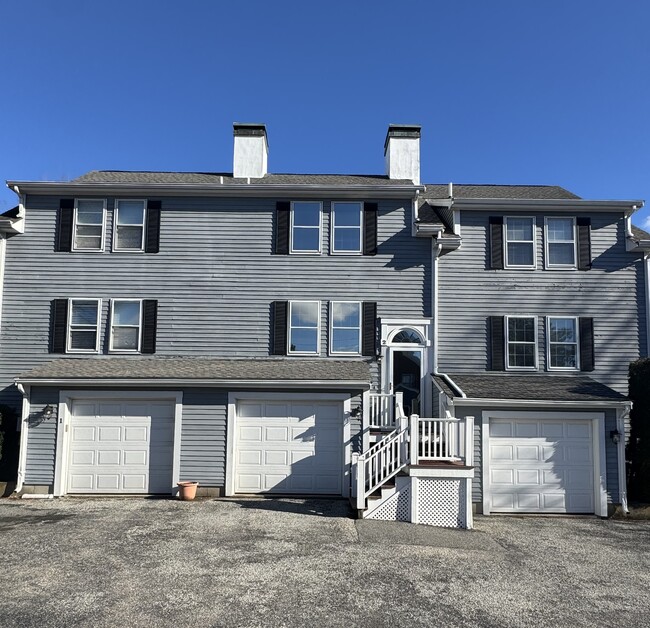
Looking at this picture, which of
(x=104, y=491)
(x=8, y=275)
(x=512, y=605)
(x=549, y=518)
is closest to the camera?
(x=512, y=605)

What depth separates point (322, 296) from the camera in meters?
12.8

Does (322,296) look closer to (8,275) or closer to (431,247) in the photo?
(431,247)

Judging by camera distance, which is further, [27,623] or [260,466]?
[260,466]

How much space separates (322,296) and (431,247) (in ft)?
9.68

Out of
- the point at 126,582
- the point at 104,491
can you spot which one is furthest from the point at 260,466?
the point at 126,582

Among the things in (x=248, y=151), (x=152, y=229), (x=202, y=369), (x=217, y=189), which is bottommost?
(x=202, y=369)

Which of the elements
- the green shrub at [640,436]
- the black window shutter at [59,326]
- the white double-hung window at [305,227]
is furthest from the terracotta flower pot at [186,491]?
the green shrub at [640,436]

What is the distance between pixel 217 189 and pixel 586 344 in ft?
32.2

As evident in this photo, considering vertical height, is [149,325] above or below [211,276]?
below

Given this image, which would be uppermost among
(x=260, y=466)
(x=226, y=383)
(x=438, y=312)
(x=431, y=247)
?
(x=431, y=247)

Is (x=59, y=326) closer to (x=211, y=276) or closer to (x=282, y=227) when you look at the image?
(x=211, y=276)

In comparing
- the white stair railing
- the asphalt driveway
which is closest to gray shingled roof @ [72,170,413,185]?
the white stair railing

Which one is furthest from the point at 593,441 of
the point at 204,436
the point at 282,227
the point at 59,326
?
the point at 59,326

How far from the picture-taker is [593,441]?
Answer: 11.0m
